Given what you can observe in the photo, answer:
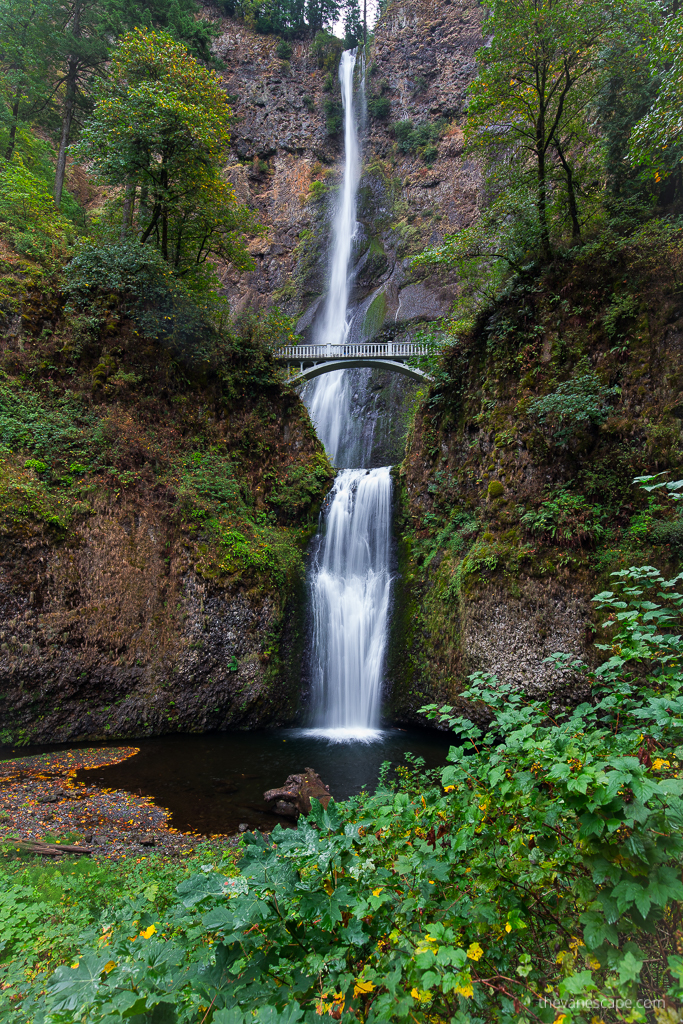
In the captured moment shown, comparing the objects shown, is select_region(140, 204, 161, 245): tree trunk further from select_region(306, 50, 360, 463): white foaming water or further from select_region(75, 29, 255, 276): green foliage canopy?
select_region(306, 50, 360, 463): white foaming water

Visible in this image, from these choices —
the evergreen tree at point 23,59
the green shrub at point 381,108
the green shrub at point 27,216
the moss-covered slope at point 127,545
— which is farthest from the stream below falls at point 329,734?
the green shrub at point 381,108

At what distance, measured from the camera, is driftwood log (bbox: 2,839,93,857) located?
490cm

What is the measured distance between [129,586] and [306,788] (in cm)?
556

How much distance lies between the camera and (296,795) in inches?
261

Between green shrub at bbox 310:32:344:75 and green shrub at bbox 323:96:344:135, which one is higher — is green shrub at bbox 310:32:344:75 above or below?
above

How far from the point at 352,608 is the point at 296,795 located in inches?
223

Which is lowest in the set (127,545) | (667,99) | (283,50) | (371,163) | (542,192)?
(127,545)

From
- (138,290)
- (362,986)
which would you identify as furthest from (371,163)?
(362,986)

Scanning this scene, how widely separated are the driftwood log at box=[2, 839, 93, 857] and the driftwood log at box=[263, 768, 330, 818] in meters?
2.45

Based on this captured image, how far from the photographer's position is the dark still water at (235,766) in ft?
22.0

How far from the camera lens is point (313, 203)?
28281 millimetres

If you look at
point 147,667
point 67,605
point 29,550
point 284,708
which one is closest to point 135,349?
point 29,550

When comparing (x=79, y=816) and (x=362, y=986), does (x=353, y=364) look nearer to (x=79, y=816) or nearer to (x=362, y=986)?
(x=79, y=816)

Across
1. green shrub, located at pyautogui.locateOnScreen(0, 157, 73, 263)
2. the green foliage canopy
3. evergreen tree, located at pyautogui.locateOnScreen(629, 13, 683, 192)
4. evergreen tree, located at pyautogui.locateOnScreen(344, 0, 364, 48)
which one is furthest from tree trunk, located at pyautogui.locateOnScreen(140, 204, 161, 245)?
evergreen tree, located at pyautogui.locateOnScreen(344, 0, 364, 48)
